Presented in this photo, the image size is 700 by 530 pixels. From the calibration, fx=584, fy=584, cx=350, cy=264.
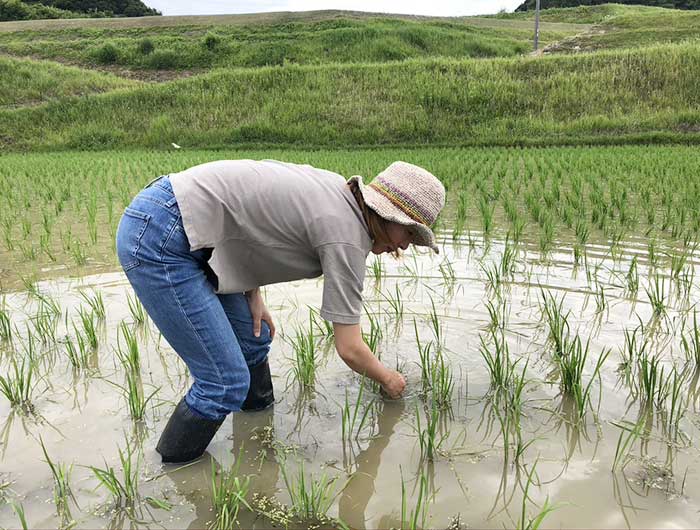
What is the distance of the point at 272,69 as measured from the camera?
15.8m

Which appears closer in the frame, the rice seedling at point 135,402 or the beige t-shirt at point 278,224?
the beige t-shirt at point 278,224

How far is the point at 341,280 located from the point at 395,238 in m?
0.21

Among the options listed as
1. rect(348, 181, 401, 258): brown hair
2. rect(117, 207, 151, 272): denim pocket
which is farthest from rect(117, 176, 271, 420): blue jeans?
rect(348, 181, 401, 258): brown hair

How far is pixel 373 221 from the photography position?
5.42 feet

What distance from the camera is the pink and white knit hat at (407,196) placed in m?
1.58

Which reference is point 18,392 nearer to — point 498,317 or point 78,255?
point 78,255

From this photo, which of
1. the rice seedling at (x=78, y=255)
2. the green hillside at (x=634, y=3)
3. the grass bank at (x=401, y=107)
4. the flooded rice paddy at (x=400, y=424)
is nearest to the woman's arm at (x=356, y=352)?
the flooded rice paddy at (x=400, y=424)

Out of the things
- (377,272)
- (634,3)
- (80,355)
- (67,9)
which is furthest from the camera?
(634,3)

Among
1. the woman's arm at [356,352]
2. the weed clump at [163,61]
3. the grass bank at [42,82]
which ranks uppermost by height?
the weed clump at [163,61]

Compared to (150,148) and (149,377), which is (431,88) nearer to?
(150,148)

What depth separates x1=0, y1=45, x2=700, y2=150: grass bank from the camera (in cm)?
1234

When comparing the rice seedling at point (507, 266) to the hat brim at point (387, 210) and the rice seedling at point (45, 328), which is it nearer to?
the hat brim at point (387, 210)

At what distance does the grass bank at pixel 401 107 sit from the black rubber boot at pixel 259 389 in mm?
10494

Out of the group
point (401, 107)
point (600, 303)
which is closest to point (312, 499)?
point (600, 303)
